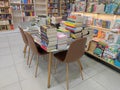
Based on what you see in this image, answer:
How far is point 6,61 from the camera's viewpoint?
8.98 feet

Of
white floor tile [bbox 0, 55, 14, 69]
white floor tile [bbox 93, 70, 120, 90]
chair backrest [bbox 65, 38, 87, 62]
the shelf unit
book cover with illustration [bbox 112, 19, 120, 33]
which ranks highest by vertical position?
the shelf unit

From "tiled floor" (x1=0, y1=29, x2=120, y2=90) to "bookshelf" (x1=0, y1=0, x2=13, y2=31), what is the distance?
2.82 m

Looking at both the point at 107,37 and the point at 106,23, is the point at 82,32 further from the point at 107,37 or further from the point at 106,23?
the point at 106,23

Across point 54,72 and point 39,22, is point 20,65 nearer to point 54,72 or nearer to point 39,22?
point 54,72

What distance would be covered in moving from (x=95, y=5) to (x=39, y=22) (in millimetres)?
1485

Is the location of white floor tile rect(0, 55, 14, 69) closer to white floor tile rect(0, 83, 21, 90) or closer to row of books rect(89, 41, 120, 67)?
white floor tile rect(0, 83, 21, 90)

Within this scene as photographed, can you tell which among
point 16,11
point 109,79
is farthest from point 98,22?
point 16,11

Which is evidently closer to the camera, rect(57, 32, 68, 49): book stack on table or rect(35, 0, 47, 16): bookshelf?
rect(57, 32, 68, 49): book stack on table

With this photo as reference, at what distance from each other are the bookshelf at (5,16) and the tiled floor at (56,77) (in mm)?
2821

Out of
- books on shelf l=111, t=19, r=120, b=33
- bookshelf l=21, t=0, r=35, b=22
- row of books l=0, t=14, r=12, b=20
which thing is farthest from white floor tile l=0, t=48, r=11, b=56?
books on shelf l=111, t=19, r=120, b=33

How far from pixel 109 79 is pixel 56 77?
3.32ft

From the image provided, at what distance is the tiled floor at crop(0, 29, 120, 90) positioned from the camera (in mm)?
1931

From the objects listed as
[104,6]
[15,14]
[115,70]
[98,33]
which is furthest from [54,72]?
[15,14]

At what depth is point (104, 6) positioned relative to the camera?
2627 millimetres
